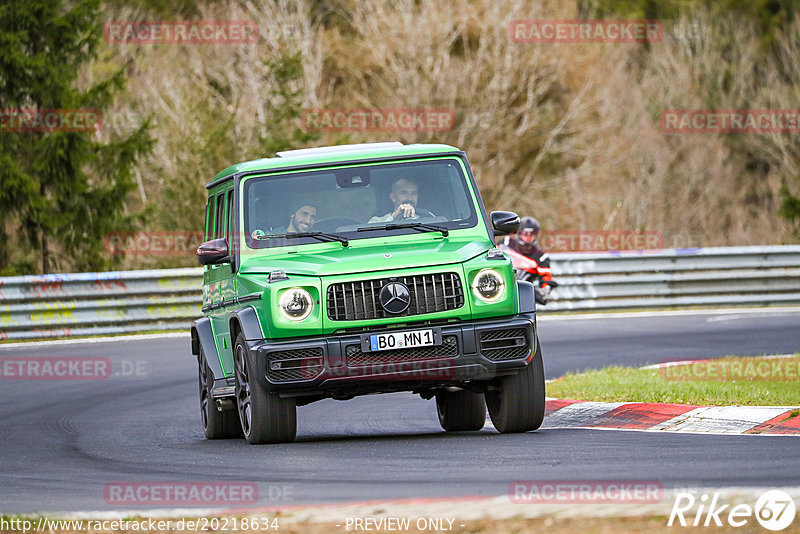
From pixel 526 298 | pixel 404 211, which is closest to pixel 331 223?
pixel 404 211

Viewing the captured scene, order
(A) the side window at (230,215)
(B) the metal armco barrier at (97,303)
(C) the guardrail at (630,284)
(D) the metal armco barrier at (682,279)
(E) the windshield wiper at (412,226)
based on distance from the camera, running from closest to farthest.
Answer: (E) the windshield wiper at (412,226) → (A) the side window at (230,215) → (B) the metal armco barrier at (97,303) → (C) the guardrail at (630,284) → (D) the metal armco barrier at (682,279)

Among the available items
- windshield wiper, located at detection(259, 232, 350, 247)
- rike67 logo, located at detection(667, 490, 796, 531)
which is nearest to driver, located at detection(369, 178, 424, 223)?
windshield wiper, located at detection(259, 232, 350, 247)

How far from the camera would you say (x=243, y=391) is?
9.72 metres

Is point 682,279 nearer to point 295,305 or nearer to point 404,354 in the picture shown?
point 404,354

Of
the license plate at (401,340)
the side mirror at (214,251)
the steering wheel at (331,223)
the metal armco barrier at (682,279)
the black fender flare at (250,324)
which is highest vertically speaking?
the steering wheel at (331,223)

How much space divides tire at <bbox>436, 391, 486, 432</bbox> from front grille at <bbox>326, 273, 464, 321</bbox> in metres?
1.65

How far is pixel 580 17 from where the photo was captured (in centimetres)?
4866

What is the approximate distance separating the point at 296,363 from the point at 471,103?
32.8 metres

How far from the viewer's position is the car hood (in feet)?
30.0

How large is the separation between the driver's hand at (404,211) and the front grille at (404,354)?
4.10ft

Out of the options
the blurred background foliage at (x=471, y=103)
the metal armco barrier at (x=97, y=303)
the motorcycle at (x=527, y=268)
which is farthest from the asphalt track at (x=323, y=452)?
the blurred background foliage at (x=471, y=103)

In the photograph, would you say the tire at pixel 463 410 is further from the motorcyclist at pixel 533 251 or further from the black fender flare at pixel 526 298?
the motorcyclist at pixel 533 251

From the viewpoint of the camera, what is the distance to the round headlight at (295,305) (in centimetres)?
905

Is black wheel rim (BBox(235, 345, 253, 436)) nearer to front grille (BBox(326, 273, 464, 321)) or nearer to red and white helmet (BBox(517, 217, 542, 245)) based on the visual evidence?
front grille (BBox(326, 273, 464, 321))
